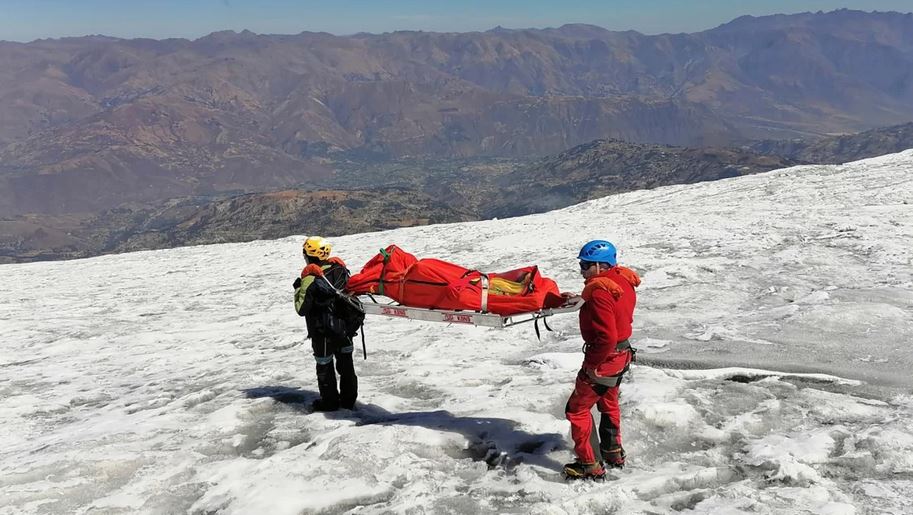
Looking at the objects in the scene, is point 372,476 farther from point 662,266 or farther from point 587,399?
point 662,266

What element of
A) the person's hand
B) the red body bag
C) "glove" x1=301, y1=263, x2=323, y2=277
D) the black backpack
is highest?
"glove" x1=301, y1=263, x2=323, y2=277

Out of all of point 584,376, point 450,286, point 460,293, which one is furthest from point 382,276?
point 584,376

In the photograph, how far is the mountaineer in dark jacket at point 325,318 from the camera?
856 cm

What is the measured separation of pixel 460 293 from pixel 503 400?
2.19 m

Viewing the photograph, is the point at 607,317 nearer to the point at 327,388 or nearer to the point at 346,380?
the point at 346,380

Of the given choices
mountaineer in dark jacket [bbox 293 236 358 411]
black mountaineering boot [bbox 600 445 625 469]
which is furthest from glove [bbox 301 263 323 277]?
black mountaineering boot [bbox 600 445 625 469]

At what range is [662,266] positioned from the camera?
54.6 feet

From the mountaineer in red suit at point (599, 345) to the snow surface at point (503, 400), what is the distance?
0.36 m

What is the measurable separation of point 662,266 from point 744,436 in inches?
391

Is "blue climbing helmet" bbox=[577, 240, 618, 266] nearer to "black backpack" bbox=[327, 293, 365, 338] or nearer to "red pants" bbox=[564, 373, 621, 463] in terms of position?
"red pants" bbox=[564, 373, 621, 463]

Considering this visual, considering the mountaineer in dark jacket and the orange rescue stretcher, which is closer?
the orange rescue stretcher

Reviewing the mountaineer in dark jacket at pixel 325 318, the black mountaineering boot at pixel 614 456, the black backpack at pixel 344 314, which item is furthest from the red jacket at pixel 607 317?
the mountaineer in dark jacket at pixel 325 318

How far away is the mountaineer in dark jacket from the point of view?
8.56 metres

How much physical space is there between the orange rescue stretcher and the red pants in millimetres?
1134
